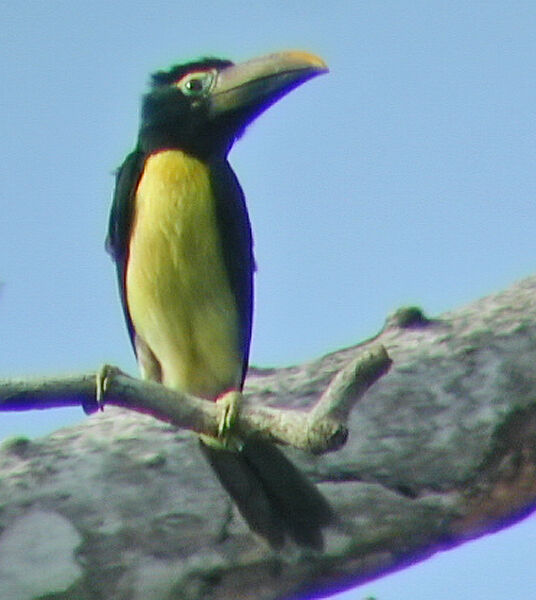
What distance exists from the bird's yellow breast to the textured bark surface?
48 cm

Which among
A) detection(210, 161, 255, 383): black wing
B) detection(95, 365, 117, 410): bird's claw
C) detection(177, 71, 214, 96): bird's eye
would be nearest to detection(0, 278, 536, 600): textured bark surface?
detection(210, 161, 255, 383): black wing

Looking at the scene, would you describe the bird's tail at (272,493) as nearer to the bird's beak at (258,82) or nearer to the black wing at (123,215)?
the black wing at (123,215)

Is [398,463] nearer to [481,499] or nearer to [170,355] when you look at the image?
[481,499]

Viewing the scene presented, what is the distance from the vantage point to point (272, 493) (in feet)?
11.9

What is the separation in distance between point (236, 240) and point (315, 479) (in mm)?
1016

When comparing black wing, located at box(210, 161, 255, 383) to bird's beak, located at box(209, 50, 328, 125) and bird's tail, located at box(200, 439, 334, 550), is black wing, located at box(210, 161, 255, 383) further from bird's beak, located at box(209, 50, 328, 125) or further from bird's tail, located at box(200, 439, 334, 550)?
bird's tail, located at box(200, 439, 334, 550)

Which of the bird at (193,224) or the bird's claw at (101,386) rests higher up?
the bird at (193,224)

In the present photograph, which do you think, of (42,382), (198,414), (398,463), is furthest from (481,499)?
(42,382)

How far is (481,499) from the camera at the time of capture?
3508 millimetres

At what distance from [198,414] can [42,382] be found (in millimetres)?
354

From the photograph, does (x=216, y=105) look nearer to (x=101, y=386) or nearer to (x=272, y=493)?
(x=272, y=493)

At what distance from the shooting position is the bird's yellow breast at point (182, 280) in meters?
4.14

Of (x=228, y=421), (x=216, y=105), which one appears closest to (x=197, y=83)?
(x=216, y=105)

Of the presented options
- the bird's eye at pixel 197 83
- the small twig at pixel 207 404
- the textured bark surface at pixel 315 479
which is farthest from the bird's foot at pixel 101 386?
the bird's eye at pixel 197 83
